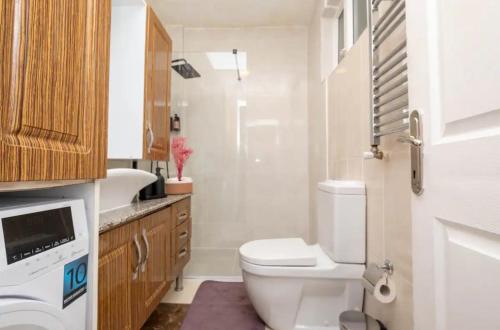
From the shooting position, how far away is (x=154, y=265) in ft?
5.05

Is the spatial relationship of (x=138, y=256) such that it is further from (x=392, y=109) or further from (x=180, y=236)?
(x=392, y=109)

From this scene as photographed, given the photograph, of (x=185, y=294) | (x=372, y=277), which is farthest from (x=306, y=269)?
(x=185, y=294)

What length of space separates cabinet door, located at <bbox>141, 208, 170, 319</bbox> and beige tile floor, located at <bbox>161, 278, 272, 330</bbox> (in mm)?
416

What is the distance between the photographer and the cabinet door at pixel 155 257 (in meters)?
1.41

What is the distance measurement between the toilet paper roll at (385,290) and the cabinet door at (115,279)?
41.4 inches

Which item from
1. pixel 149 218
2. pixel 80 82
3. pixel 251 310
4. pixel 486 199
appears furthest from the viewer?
pixel 251 310

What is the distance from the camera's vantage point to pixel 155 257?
155cm

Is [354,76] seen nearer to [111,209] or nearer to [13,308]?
[111,209]

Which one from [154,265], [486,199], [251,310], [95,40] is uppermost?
[95,40]

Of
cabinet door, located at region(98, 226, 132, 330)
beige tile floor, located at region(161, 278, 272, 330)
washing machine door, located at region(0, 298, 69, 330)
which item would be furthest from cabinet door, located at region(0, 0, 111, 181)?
beige tile floor, located at region(161, 278, 272, 330)

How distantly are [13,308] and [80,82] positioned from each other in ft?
1.81

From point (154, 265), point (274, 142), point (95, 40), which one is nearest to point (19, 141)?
point (95, 40)

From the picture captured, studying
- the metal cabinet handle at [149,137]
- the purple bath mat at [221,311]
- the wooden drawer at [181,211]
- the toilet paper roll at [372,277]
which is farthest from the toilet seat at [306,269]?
the metal cabinet handle at [149,137]

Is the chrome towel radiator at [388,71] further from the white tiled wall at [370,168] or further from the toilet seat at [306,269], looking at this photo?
the toilet seat at [306,269]
